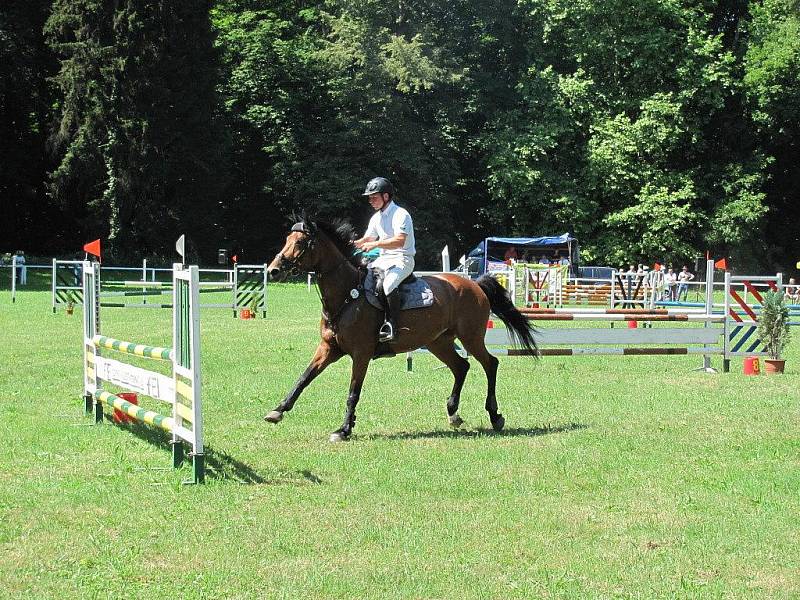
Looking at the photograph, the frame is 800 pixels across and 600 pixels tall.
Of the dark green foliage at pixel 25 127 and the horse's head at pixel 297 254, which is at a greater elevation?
the dark green foliage at pixel 25 127

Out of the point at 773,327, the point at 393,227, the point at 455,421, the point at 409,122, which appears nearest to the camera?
the point at 393,227

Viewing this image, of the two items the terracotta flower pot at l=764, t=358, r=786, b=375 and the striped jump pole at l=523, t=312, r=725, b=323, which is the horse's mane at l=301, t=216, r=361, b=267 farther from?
the terracotta flower pot at l=764, t=358, r=786, b=375

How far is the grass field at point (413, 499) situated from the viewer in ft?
17.8

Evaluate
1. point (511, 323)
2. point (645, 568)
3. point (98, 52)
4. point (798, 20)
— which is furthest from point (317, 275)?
point (798, 20)

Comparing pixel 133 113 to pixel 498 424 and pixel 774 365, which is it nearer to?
pixel 774 365

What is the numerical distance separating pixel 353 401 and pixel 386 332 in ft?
2.60

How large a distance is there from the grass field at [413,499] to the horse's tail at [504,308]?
848mm

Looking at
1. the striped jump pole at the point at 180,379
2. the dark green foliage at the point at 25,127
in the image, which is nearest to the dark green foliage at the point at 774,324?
the striped jump pole at the point at 180,379

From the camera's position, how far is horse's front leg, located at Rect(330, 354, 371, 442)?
964cm

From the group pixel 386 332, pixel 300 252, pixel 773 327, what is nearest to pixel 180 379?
pixel 300 252

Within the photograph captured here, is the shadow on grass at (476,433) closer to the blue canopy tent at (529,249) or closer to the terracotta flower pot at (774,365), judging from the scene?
the terracotta flower pot at (774,365)

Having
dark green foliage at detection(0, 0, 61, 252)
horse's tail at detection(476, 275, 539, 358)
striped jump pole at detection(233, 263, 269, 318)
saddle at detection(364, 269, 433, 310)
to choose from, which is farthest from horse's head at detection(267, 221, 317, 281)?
dark green foliage at detection(0, 0, 61, 252)

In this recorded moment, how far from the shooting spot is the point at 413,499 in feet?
23.7

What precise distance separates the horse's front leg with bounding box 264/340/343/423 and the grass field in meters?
0.20
